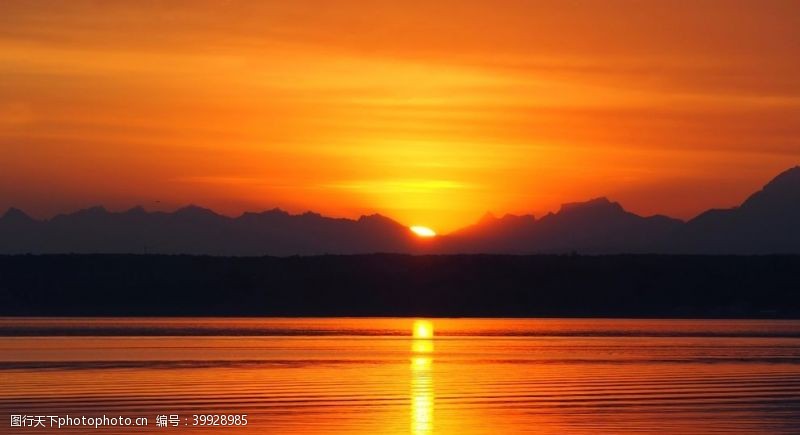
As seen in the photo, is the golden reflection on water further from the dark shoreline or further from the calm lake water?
the dark shoreline

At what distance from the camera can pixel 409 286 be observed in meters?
133

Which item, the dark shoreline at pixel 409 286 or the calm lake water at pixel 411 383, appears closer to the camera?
the calm lake water at pixel 411 383

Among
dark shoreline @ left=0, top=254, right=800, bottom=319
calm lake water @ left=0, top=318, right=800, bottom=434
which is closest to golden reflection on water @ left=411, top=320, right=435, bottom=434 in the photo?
calm lake water @ left=0, top=318, right=800, bottom=434

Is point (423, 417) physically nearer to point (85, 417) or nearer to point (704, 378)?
point (85, 417)

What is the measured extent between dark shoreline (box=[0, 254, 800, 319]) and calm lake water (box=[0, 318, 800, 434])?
5650 centimetres

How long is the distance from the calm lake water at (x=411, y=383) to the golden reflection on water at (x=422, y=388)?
0.16ft

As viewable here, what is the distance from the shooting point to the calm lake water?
3084 cm

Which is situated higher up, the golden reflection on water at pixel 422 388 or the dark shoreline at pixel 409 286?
the dark shoreline at pixel 409 286

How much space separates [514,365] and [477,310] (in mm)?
76439

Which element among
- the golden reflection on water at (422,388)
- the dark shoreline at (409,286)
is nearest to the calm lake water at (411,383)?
the golden reflection on water at (422,388)

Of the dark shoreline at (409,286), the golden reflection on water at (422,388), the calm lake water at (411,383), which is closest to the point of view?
the golden reflection on water at (422,388)

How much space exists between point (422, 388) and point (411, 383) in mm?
1652

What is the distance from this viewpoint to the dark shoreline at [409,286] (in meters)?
124

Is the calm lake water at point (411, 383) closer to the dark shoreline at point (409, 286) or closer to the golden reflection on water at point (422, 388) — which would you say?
the golden reflection on water at point (422, 388)
